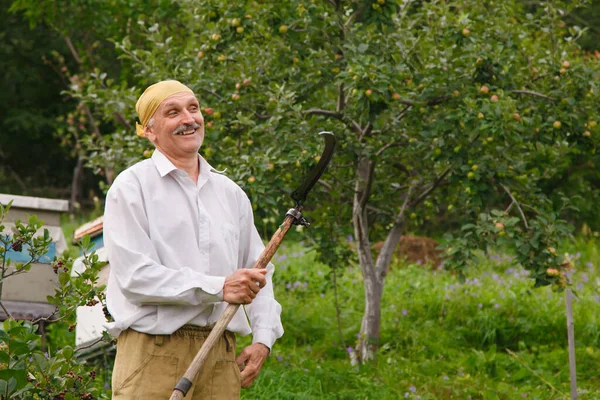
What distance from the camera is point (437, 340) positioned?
6.39 m

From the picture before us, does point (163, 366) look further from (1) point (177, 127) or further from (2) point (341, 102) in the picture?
(2) point (341, 102)

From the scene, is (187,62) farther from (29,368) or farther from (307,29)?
(29,368)

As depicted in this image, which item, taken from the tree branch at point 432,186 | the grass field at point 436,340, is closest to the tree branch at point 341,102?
the tree branch at point 432,186

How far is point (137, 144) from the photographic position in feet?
18.4

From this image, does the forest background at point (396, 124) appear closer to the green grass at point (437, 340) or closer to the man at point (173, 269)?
the green grass at point (437, 340)

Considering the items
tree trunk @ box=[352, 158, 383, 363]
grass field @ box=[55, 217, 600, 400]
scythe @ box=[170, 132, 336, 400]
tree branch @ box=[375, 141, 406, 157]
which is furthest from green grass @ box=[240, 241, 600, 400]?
scythe @ box=[170, 132, 336, 400]

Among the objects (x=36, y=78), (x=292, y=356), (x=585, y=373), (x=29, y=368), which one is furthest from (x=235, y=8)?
(x=36, y=78)

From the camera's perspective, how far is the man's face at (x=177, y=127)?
2.56 metres

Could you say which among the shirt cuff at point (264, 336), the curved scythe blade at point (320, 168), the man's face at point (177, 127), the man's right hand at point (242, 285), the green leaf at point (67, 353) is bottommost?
the green leaf at point (67, 353)

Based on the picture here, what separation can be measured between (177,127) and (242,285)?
0.54 m

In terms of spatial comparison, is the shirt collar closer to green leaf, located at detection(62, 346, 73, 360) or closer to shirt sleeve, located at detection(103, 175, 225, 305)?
shirt sleeve, located at detection(103, 175, 225, 305)

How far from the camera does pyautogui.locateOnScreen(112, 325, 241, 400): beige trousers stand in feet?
7.89

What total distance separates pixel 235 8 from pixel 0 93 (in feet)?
48.1

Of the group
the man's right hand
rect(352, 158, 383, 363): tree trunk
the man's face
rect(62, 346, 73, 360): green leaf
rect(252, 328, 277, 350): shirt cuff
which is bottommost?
rect(352, 158, 383, 363): tree trunk
